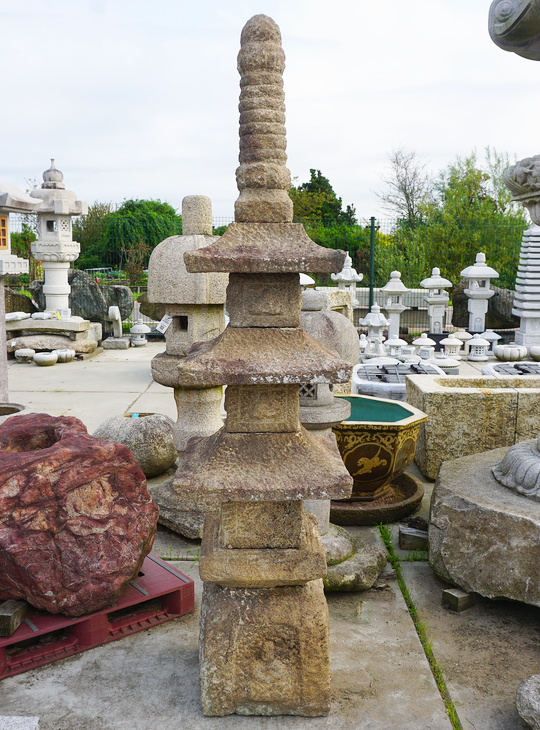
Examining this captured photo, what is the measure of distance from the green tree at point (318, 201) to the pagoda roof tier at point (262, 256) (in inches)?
933

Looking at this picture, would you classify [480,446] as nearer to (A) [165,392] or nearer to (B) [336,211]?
(A) [165,392]

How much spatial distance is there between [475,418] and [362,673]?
2.75m

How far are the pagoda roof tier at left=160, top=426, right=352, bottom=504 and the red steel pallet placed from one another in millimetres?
1098

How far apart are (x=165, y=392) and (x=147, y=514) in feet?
19.7

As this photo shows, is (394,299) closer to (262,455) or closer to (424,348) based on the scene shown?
(424,348)

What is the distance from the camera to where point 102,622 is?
3479mm

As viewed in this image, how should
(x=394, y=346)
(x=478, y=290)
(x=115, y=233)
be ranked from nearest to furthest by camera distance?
(x=394, y=346) < (x=478, y=290) < (x=115, y=233)

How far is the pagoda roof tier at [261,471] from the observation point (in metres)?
2.78

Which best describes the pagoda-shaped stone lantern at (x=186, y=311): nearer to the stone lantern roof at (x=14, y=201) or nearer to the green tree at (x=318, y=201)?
the stone lantern roof at (x=14, y=201)

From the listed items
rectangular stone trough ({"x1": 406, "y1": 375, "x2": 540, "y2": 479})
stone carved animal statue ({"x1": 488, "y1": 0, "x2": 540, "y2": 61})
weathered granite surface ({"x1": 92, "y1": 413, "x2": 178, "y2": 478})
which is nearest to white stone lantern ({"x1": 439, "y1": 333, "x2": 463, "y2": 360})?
rectangular stone trough ({"x1": 406, "y1": 375, "x2": 540, "y2": 479})

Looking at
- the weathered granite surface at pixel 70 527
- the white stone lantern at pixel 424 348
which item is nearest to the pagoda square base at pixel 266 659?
the weathered granite surface at pixel 70 527

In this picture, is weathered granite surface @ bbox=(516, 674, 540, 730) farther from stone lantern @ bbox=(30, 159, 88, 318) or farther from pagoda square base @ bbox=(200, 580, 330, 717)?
stone lantern @ bbox=(30, 159, 88, 318)

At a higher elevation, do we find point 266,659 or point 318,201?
point 318,201

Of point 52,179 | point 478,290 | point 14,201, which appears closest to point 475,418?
point 14,201
